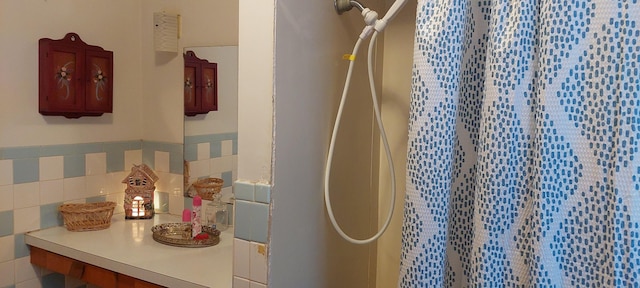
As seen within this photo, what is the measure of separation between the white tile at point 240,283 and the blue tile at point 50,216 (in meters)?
1.21

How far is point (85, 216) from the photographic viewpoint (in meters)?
2.20

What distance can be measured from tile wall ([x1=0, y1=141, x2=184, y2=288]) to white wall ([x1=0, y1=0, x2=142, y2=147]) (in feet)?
0.19

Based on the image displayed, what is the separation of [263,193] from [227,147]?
921mm

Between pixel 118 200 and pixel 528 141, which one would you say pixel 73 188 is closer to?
pixel 118 200

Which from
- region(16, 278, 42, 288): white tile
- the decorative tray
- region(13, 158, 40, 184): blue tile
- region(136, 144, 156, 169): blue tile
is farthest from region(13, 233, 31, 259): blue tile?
region(136, 144, 156, 169): blue tile

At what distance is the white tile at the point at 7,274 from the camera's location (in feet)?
6.70

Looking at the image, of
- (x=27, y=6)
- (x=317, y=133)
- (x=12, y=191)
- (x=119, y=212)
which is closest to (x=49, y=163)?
(x=12, y=191)

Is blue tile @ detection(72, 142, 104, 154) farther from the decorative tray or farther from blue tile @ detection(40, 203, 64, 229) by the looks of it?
the decorative tray

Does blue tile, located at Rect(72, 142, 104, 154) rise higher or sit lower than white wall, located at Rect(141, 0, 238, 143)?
lower

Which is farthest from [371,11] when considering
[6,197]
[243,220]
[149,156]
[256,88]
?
[6,197]

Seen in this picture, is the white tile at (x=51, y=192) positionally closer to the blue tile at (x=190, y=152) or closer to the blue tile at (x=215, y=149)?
the blue tile at (x=190, y=152)

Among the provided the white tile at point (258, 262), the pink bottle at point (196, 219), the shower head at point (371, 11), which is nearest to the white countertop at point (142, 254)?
the pink bottle at point (196, 219)

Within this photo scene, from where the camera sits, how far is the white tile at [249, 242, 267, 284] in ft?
4.53

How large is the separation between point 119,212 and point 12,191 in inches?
21.8
